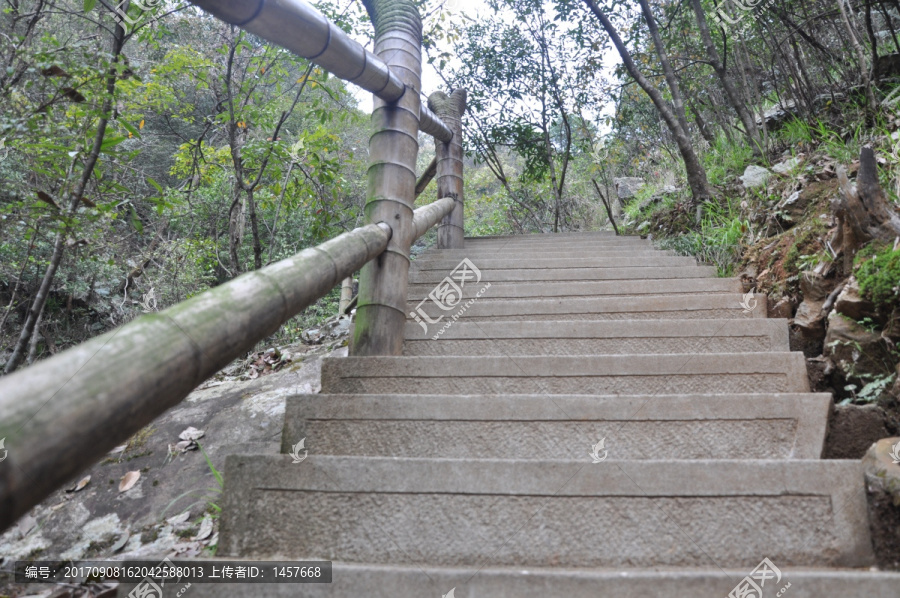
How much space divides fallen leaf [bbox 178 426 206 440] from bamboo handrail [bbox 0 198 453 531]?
173 cm

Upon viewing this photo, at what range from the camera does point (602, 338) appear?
2352mm

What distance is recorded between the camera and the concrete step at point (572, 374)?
1.85m

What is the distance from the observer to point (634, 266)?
139 inches

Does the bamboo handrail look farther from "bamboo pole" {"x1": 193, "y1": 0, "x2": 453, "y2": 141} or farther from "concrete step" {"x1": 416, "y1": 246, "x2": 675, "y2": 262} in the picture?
"concrete step" {"x1": 416, "y1": 246, "x2": 675, "y2": 262}

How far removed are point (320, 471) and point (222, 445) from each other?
1419mm

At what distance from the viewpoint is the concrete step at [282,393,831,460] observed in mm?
1533

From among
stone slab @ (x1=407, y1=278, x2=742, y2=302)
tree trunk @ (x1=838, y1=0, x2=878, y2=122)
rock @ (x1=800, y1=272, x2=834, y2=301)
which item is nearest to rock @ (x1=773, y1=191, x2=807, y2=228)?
stone slab @ (x1=407, y1=278, x2=742, y2=302)

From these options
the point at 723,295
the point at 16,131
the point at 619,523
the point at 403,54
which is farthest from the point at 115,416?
the point at 723,295

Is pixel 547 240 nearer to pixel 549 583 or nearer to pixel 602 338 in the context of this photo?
pixel 602 338

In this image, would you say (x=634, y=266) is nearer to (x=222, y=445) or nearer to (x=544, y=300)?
(x=544, y=300)

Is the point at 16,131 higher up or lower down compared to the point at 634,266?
higher up

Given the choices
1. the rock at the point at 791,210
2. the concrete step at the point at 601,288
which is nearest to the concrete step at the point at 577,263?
the concrete step at the point at 601,288

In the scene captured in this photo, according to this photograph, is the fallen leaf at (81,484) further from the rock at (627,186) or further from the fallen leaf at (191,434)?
the rock at (627,186)

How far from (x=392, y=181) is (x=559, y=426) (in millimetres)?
1406
